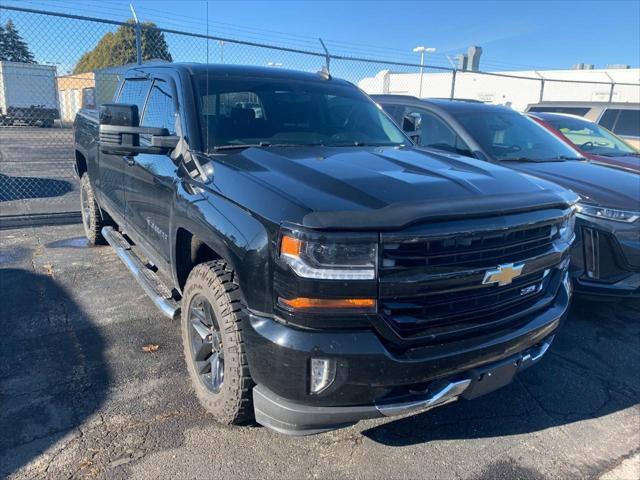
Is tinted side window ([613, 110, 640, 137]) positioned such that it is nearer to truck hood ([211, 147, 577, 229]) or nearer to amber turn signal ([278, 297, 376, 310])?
truck hood ([211, 147, 577, 229])

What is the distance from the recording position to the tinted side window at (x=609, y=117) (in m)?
10.7

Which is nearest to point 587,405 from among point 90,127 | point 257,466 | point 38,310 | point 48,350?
point 257,466

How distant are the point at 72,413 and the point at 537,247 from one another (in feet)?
8.90

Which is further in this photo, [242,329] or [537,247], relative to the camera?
[537,247]

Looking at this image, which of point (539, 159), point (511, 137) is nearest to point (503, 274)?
point (539, 159)

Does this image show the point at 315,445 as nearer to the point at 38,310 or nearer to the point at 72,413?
the point at 72,413

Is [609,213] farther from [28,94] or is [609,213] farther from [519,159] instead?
[28,94]

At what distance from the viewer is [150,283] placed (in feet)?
12.0

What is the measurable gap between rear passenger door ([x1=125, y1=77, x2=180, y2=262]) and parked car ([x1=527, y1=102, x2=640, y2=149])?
8.98 metres

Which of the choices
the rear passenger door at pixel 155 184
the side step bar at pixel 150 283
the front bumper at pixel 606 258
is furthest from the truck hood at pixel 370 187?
the front bumper at pixel 606 258

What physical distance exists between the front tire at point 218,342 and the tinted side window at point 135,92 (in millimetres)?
2045

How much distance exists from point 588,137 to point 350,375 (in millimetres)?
6288

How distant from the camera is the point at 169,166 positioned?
3232 mm

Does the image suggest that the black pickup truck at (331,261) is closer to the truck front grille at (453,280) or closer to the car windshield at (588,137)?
the truck front grille at (453,280)
